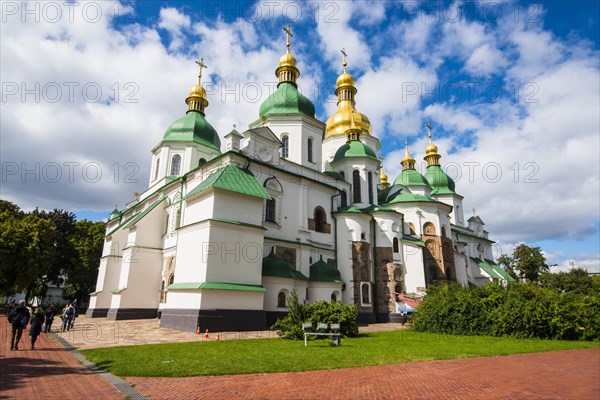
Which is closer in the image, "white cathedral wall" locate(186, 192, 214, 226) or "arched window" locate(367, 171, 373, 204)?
"white cathedral wall" locate(186, 192, 214, 226)

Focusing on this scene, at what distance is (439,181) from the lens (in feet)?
153

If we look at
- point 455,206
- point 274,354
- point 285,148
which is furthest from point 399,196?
point 274,354

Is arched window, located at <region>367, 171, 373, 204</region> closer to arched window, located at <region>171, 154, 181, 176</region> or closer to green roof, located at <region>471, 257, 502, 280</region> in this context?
arched window, located at <region>171, 154, 181, 176</region>

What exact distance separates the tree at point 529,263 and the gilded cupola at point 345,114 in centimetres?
3365

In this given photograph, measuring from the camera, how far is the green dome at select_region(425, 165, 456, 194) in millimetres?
46438

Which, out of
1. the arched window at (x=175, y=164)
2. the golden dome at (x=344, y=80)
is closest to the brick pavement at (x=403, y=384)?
the arched window at (x=175, y=164)

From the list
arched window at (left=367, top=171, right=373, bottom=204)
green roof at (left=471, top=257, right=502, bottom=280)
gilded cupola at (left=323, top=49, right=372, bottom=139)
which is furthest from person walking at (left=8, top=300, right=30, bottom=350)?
green roof at (left=471, top=257, right=502, bottom=280)

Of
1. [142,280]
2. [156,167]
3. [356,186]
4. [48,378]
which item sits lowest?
[48,378]

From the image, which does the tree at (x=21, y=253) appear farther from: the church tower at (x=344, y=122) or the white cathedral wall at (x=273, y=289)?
the church tower at (x=344, y=122)

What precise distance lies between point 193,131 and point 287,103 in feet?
27.6

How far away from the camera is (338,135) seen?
38.6m

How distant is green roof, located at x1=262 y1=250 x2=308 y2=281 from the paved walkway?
12.1 metres

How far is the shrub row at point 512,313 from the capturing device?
16.3 meters

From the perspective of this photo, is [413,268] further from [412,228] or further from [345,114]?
[345,114]
